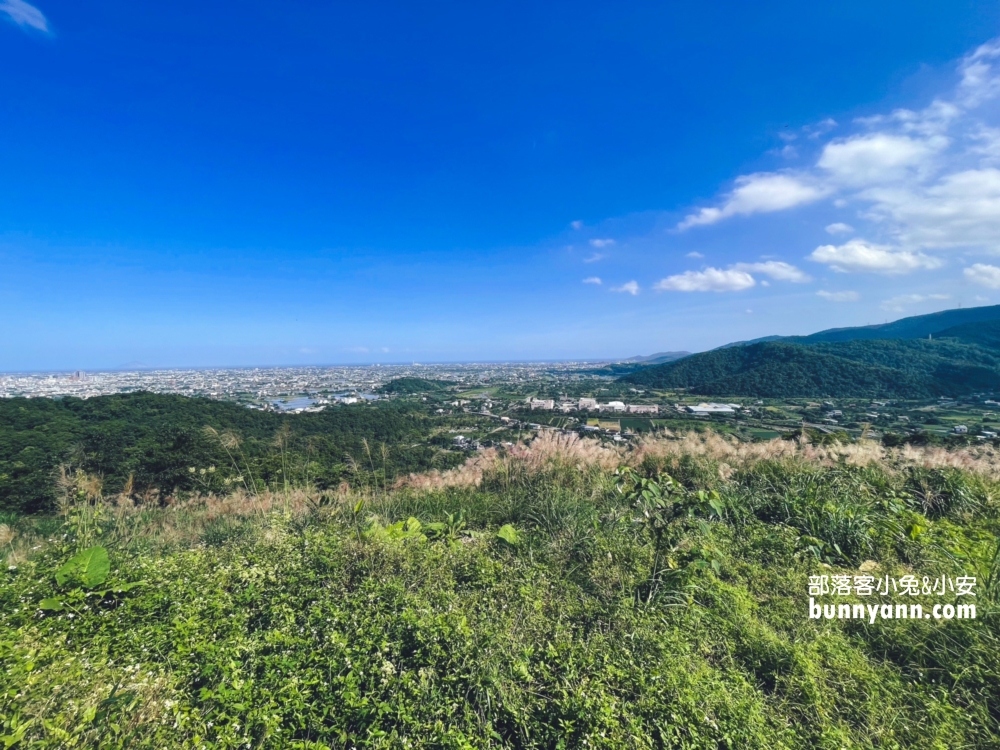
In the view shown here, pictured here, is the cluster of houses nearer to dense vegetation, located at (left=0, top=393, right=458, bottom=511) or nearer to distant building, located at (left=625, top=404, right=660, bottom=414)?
distant building, located at (left=625, top=404, right=660, bottom=414)

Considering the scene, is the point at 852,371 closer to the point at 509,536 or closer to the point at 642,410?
the point at 642,410

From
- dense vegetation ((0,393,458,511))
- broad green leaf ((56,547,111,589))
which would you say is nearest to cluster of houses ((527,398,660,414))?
dense vegetation ((0,393,458,511))

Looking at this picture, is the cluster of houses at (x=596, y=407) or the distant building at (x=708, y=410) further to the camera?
the cluster of houses at (x=596, y=407)

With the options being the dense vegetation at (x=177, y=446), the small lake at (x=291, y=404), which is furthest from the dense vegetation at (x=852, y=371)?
the small lake at (x=291, y=404)

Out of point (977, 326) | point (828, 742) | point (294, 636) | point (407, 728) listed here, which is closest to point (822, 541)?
point (828, 742)

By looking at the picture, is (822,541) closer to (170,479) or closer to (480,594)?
(480,594)

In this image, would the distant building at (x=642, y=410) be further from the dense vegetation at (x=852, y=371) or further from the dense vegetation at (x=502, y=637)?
the dense vegetation at (x=502, y=637)
